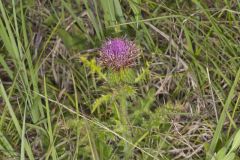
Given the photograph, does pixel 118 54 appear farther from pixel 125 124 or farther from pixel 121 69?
pixel 125 124

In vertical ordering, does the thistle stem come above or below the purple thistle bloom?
below

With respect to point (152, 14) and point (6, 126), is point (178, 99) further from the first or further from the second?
point (6, 126)

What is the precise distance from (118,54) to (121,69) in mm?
37

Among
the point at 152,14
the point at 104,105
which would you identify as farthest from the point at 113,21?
the point at 104,105

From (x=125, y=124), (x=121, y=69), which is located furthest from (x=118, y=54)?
(x=125, y=124)

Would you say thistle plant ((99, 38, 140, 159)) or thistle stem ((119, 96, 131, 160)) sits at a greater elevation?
thistle plant ((99, 38, 140, 159))

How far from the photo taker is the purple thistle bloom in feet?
4.26

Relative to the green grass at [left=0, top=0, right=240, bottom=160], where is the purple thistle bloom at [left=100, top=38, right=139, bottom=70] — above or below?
above

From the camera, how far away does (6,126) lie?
1417 mm

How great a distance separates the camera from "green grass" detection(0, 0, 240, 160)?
132 centimetres

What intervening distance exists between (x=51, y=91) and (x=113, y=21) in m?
0.27

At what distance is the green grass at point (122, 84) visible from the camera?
132 cm

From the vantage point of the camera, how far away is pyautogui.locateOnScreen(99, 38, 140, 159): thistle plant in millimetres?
1300

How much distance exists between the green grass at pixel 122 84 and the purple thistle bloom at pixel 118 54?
25 millimetres
